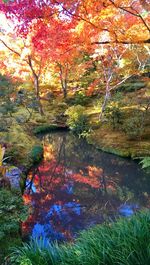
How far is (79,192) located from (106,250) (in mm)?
5397

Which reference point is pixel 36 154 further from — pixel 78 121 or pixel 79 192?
pixel 78 121

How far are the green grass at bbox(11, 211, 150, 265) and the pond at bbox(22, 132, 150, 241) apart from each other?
189cm

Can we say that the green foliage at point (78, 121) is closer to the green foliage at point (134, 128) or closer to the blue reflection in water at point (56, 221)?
the green foliage at point (134, 128)

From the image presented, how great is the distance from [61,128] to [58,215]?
12.3m

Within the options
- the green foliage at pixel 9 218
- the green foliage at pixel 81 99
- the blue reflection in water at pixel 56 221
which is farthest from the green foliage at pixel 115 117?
the green foliage at pixel 9 218

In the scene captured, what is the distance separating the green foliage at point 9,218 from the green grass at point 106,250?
101cm

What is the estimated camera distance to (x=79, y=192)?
864cm

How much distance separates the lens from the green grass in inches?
124

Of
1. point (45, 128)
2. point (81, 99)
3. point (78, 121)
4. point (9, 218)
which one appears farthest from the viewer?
point (81, 99)

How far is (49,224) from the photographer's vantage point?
668cm

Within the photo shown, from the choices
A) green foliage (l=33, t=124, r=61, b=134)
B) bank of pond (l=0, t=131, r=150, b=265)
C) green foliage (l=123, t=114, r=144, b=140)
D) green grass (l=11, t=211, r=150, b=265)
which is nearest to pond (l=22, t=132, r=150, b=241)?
bank of pond (l=0, t=131, r=150, b=265)

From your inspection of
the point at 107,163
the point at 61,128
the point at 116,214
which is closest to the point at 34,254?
the point at 116,214

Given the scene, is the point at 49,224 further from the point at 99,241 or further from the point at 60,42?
the point at 60,42

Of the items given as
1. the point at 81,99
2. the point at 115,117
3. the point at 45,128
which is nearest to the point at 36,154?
the point at 115,117
